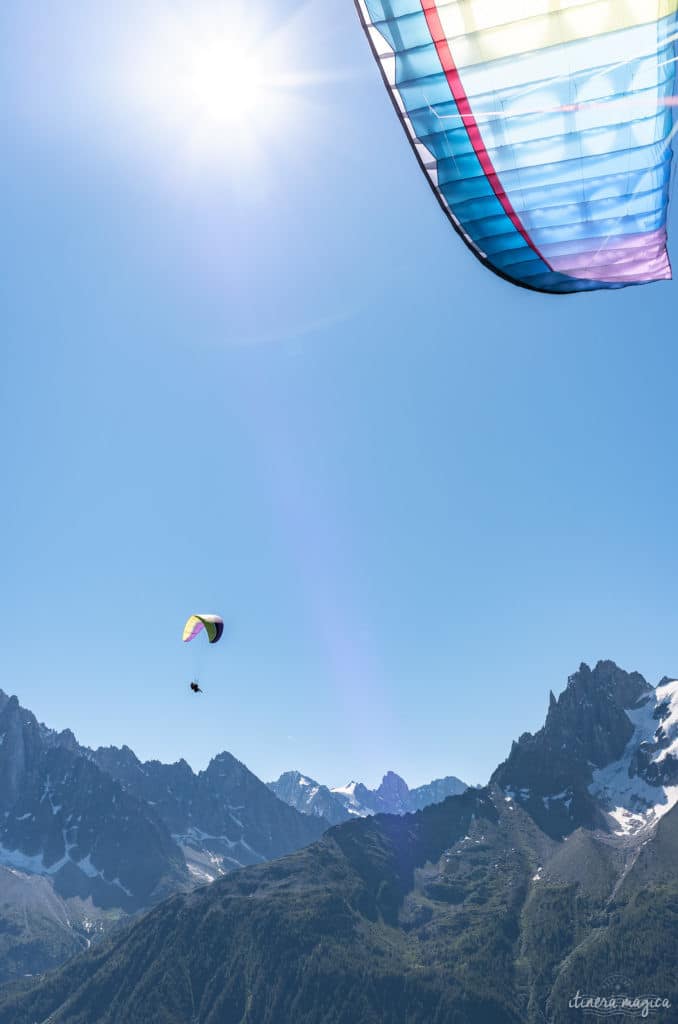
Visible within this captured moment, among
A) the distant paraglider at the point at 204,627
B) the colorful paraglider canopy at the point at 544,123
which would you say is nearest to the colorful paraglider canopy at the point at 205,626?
the distant paraglider at the point at 204,627

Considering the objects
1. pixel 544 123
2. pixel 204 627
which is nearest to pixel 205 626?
pixel 204 627

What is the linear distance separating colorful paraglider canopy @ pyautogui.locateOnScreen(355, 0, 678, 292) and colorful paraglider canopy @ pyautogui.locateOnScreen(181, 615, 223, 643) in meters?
50.9

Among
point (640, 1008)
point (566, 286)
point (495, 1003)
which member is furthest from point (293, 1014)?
point (566, 286)

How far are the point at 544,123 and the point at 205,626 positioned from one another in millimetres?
53360

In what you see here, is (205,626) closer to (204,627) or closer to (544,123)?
(204,627)

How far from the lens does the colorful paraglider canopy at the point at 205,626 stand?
5884 centimetres

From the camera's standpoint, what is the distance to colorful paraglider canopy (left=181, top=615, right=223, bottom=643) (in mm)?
58844

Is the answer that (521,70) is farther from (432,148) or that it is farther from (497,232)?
(497,232)

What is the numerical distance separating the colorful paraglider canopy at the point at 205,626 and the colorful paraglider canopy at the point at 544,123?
5092 centimetres

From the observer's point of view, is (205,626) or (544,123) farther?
(205,626)

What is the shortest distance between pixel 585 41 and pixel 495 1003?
245 metres

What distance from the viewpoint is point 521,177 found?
1141 cm

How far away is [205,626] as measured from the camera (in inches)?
2322

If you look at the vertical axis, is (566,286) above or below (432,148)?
below
